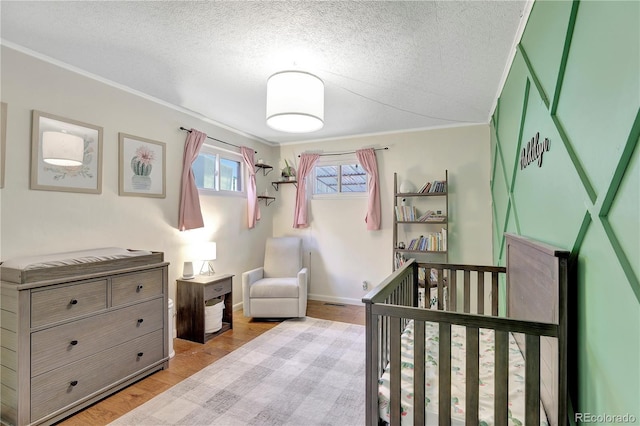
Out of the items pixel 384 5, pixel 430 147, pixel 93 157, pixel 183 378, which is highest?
pixel 384 5

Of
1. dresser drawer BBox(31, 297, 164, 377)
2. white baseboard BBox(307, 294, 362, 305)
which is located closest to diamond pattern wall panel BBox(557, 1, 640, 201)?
dresser drawer BBox(31, 297, 164, 377)

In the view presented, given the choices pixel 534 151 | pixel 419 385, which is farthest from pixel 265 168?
pixel 419 385

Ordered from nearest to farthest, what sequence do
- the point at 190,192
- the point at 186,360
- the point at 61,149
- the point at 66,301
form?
the point at 66,301
the point at 61,149
the point at 186,360
the point at 190,192

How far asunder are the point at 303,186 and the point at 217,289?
6.44 feet

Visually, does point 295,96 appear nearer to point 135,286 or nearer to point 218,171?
point 135,286

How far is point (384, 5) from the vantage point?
1.56 m

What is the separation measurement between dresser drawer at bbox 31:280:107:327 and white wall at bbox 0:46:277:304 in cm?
51

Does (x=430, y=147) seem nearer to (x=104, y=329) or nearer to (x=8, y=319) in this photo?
(x=104, y=329)

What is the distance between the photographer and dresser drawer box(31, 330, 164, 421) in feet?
5.56

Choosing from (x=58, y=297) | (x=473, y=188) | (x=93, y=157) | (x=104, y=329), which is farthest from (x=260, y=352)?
(x=473, y=188)

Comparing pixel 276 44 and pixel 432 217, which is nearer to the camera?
pixel 276 44

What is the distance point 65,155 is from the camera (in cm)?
217

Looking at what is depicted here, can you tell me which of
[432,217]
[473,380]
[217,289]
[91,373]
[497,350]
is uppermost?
[432,217]

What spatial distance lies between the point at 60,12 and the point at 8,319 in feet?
5.83
